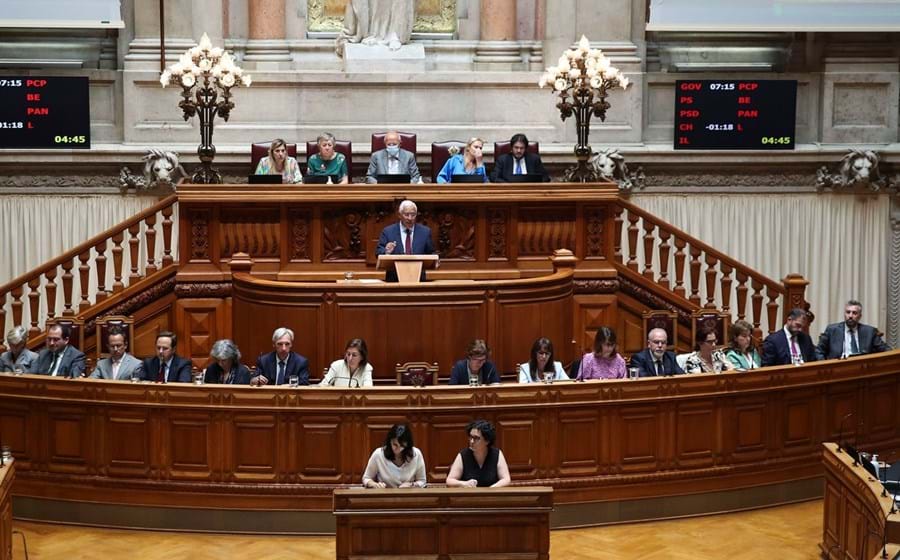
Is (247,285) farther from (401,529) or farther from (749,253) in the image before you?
(749,253)

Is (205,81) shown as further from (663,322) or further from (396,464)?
(396,464)

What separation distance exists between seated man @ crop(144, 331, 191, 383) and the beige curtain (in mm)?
6014

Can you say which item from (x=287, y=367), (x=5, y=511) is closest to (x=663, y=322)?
(x=287, y=367)

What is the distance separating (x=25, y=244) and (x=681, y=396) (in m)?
7.25

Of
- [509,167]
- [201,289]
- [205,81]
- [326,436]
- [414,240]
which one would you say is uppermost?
[205,81]

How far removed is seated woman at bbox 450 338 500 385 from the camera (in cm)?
1034

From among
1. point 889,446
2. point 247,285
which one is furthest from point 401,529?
point 889,446

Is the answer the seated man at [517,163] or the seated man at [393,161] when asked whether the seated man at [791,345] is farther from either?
the seated man at [393,161]

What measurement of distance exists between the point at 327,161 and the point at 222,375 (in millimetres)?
3276

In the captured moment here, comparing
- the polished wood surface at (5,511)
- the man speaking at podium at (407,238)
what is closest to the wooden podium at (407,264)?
the man speaking at podium at (407,238)

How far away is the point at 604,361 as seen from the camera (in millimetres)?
10836

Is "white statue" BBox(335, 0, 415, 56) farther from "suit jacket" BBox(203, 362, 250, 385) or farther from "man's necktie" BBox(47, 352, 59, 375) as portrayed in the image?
"suit jacket" BBox(203, 362, 250, 385)

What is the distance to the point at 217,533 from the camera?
10.1 m

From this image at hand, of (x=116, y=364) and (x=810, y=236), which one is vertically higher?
(x=810, y=236)
